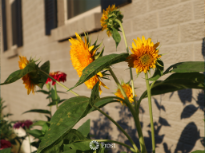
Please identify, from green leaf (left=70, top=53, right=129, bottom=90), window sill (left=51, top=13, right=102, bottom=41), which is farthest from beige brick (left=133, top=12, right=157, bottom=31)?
green leaf (left=70, top=53, right=129, bottom=90)

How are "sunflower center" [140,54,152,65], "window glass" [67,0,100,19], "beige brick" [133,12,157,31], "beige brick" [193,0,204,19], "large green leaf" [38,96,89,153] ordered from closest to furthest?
"large green leaf" [38,96,89,153] < "sunflower center" [140,54,152,65] < "beige brick" [193,0,204,19] < "beige brick" [133,12,157,31] < "window glass" [67,0,100,19]

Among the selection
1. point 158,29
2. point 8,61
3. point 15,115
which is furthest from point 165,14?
point 8,61

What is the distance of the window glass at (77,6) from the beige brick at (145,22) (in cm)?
86

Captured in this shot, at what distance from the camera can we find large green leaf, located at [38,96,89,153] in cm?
37

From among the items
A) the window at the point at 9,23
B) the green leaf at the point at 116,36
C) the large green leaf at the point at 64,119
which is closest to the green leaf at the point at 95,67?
the large green leaf at the point at 64,119

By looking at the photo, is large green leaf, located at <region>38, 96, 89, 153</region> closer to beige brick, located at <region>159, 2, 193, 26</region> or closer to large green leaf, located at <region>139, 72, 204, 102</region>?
large green leaf, located at <region>139, 72, 204, 102</region>

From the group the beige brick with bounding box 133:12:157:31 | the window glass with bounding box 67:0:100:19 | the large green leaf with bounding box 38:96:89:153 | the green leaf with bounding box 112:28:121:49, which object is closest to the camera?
the large green leaf with bounding box 38:96:89:153

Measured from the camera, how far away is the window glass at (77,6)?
6.67ft

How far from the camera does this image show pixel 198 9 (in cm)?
94

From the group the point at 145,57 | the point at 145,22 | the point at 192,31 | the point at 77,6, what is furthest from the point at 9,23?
the point at 145,57

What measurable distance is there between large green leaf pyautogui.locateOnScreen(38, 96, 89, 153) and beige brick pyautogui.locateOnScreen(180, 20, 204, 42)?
2.44 feet

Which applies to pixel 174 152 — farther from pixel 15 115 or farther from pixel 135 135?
pixel 15 115

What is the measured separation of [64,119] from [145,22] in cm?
98

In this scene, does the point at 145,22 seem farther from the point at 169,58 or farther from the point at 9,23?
the point at 9,23
